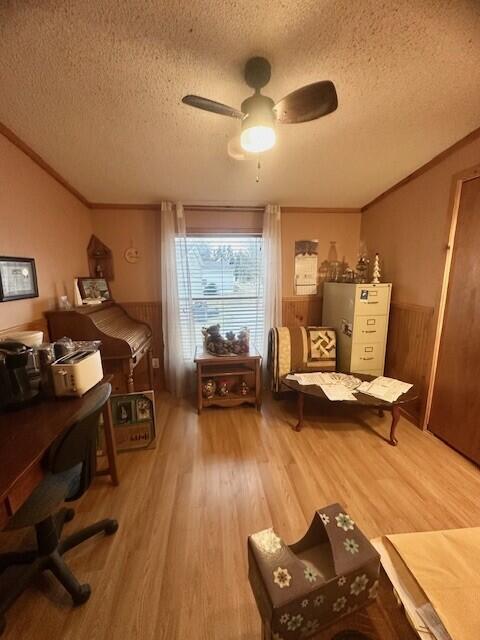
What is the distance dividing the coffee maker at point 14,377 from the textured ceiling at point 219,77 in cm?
137

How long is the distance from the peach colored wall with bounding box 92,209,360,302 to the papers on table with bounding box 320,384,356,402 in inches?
49.8

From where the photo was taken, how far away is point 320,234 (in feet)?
10.3

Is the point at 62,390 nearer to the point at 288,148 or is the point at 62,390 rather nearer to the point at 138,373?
the point at 138,373

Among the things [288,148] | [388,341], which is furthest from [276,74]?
[388,341]

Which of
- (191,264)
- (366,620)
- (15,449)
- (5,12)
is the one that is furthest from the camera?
(191,264)

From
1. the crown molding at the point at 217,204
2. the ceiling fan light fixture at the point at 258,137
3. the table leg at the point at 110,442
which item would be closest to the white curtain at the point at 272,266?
the crown molding at the point at 217,204

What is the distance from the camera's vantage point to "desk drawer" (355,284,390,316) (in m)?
2.53

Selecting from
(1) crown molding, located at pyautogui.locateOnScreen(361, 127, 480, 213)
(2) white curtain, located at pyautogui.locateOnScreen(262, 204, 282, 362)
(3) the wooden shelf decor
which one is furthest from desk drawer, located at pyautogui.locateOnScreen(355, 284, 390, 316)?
(3) the wooden shelf decor

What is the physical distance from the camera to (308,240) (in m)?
3.11

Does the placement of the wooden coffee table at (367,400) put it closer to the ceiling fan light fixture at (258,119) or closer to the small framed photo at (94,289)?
the ceiling fan light fixture at (258,119)

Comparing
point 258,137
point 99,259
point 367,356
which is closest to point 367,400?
point 367,356

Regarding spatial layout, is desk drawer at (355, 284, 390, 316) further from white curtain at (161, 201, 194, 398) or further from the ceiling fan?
white curtain at (161, 201, 194, 398)

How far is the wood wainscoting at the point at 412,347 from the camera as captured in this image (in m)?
2.30

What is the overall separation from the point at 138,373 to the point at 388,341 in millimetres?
2737
